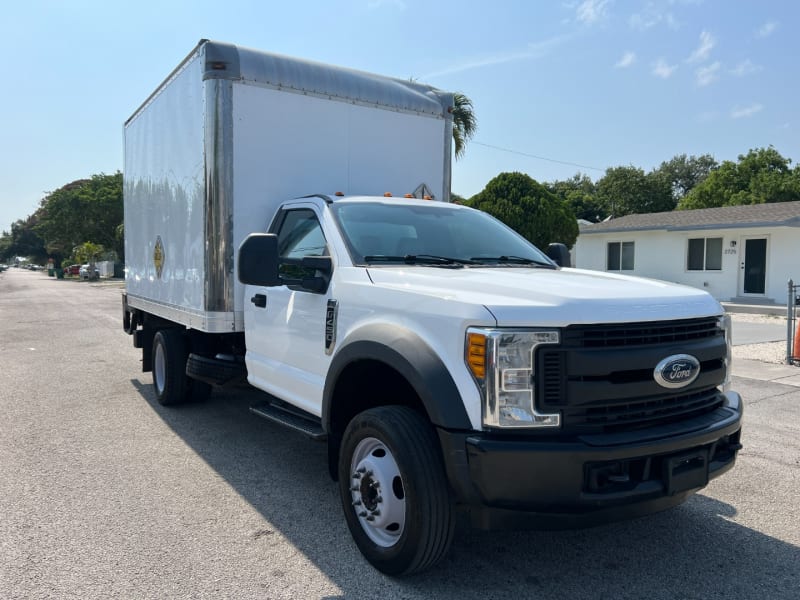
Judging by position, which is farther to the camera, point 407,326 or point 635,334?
point 407,326

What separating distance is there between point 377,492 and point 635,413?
1.33m

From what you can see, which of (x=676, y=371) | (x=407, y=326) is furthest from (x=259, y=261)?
(x=676, y=371)

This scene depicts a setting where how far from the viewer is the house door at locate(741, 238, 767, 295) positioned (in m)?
21.0

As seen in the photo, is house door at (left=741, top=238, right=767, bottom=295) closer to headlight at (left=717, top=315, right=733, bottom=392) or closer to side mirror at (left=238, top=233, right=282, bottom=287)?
headlight at (left=717, top=315, right=733, bottom=392)

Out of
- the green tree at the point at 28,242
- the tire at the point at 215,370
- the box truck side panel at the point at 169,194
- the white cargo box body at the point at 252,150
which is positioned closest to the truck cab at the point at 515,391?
the white cargo box body at the point at 252,150

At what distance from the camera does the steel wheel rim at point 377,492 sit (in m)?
3.28

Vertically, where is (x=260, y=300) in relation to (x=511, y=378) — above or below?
above

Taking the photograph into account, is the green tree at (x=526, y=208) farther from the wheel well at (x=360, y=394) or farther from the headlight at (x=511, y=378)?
the headlight at (x=511, y=378)

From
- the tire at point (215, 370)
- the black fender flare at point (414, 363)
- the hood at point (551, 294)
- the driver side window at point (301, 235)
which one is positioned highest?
the driver side window at point (301, 235)

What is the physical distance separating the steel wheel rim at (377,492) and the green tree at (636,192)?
189ft

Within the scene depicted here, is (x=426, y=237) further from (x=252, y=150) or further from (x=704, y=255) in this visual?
(x=704, y=255)

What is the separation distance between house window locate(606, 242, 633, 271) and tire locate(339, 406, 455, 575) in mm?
23943

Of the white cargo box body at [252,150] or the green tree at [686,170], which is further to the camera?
the green tree at [686,170]

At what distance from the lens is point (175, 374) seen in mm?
6805
